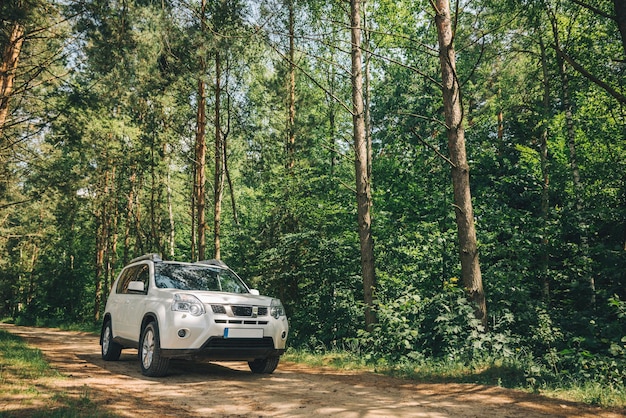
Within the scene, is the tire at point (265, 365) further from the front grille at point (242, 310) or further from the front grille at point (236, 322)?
the front grille at point (242, 310)

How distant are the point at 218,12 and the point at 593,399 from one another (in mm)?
14418

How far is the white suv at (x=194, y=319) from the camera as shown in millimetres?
6691

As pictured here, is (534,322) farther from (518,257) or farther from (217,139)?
(217,139)

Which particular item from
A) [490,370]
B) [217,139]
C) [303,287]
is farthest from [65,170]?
[490,370]

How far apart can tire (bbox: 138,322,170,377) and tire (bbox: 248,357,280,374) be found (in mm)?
1663

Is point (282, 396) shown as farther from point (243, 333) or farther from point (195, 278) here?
point (195, 278)

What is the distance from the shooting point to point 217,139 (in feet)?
64.3

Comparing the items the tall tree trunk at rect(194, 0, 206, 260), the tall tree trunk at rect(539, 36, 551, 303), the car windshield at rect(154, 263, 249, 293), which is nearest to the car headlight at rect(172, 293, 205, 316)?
the car windshield at rect(154, 263, 249, 293)

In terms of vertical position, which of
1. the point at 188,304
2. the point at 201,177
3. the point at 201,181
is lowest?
the point at 188,304

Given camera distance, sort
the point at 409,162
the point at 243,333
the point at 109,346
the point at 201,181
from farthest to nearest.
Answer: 1. the point at 201,181
2. the point at 409,162
3. the point at 109,346
4. the point at 243,333

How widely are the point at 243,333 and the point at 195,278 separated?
175 cm

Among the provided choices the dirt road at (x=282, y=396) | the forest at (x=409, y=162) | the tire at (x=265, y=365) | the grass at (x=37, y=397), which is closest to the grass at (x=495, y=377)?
the forest at (x=409, y=162)

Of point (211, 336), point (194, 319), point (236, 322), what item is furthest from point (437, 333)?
point (194, 319)

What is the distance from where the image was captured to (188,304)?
6.87 m
